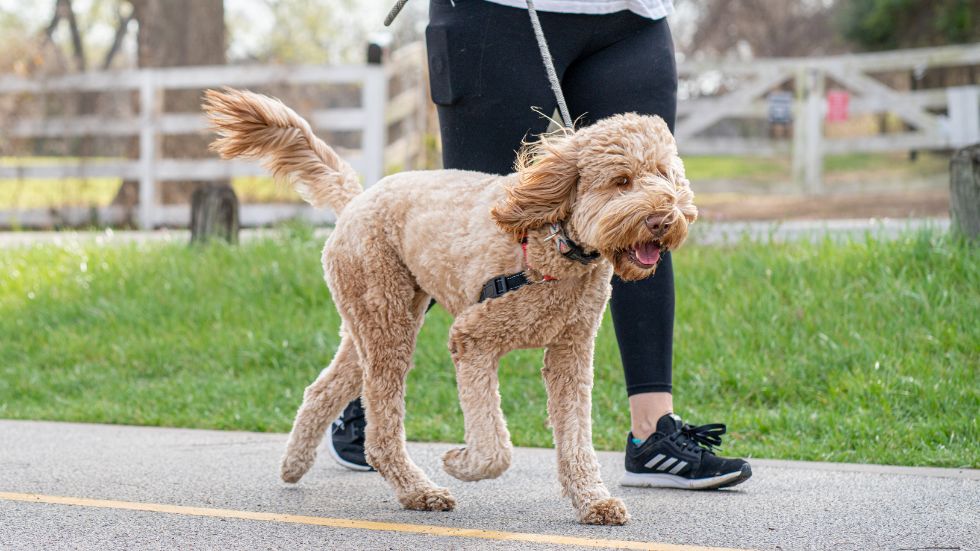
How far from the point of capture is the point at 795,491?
13.3 ft

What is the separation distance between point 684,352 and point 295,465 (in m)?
2.53

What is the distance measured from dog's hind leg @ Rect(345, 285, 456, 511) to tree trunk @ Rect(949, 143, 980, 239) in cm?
407

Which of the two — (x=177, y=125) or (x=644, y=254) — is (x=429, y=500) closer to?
(x=644, y=254)

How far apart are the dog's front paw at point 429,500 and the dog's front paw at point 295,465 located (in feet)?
1.61

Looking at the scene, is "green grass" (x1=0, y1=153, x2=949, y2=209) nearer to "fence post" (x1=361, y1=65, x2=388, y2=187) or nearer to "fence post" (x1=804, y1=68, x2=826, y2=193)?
"fence post" (x1=361, y1=65, x2=388, y2=187)

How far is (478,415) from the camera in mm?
3463

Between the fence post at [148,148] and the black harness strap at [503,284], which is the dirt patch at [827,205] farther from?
the black harness strap at [503,284]

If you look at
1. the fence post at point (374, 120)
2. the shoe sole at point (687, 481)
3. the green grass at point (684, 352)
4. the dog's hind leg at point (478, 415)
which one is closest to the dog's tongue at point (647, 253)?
the dog's hind leg at point (478, 415)

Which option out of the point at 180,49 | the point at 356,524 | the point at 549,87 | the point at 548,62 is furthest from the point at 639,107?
the point at 180,49

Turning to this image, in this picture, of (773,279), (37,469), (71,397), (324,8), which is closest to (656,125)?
(37,469)

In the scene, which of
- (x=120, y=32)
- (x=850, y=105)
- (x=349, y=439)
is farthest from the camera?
(x=120, y=32)

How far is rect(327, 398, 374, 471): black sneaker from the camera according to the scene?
4.54 metres

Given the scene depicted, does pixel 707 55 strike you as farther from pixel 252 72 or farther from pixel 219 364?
pixel 219 364

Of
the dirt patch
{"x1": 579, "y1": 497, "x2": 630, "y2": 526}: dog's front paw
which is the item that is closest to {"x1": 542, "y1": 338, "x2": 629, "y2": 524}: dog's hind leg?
{"x1": 579, "y1": 497, "x2": 630, "y2": 526}: dog's front paw
